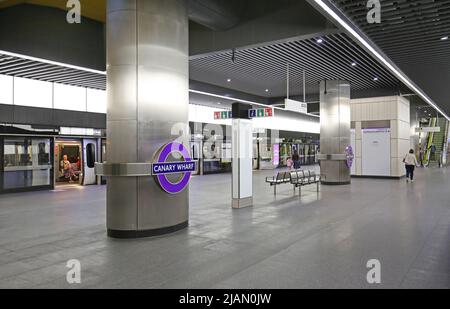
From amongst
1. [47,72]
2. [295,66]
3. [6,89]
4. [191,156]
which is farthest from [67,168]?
[295,66]

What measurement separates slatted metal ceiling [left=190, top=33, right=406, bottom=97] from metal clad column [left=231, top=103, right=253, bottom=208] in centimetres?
242

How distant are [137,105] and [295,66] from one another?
7928 millimetres

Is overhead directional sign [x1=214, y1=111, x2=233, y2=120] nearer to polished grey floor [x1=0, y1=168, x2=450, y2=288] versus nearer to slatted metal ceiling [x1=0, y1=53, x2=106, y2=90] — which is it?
polished grey floor [x1=0, y1=168, x2=450, y2=288]

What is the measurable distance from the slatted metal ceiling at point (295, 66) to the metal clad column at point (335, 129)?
2.07 ft

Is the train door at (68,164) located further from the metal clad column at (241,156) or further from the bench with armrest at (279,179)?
the metal clad column at (241,156)

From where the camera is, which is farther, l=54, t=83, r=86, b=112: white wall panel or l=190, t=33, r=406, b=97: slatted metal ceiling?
l=54, t=83, r=86, b=112: white wall panel

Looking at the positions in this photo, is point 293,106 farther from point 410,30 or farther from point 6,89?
point 6,89

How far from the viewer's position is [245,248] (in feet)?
17.8

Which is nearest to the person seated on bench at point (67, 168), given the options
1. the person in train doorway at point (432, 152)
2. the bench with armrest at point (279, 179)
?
the bench with armrest at point (279, 179)

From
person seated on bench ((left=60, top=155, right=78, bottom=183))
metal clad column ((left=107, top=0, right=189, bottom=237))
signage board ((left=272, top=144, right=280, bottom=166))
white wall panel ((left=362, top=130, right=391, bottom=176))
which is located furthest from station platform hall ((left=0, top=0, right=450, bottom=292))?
signage board ((left=272, top=144, right=280, bottom=166))

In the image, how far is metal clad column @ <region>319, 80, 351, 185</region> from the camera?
1529cm

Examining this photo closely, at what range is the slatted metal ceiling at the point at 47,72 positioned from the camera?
11.1 meters

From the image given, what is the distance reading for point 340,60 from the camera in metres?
11.7
